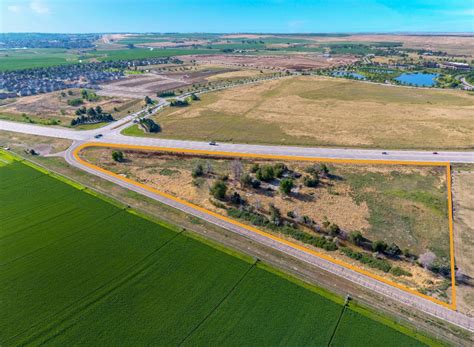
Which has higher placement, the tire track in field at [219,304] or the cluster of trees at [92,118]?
the cluster of trees at [92,118]

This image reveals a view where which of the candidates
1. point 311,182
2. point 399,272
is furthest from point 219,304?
point 311,182

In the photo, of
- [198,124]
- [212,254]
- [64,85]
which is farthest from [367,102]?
[64,85]

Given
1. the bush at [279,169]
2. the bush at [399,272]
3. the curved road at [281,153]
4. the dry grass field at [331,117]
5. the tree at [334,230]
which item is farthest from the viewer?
the dry grass field at [331,117]

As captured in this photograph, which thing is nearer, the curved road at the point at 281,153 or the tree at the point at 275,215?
the curved road at the point at 281,153

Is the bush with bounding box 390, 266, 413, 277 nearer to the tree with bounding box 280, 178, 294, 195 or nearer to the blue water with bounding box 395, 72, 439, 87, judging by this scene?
the tree with bounding box 280, 178, 294, 195

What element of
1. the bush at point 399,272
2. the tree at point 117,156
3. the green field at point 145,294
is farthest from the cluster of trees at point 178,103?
the bush at point 399,272

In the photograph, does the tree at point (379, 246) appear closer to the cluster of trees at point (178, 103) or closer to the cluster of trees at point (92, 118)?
the cluster of trees at point (92, 118)
